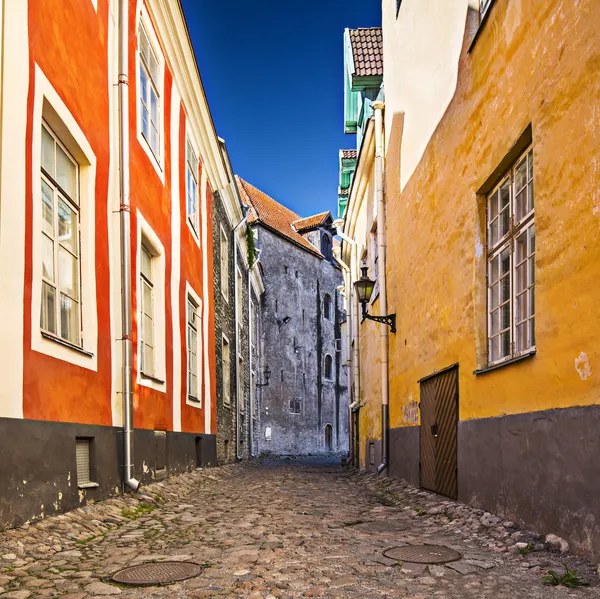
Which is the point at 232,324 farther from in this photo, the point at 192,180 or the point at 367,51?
the point at 367,51

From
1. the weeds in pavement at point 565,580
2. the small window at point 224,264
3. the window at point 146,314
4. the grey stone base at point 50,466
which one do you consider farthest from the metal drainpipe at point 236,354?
the weeds in pavement at point 565,580

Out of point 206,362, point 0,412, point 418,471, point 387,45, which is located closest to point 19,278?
point 0,412

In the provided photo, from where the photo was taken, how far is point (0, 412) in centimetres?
395

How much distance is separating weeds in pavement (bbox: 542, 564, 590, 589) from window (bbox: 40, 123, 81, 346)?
3750mm

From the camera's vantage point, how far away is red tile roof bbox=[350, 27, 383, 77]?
41.9 feet

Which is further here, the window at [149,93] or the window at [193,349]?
the window at [193,349]

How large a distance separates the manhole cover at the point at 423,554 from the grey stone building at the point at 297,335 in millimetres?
22951

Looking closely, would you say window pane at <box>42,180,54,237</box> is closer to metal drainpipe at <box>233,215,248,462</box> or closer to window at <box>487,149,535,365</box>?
window at <box>487,149,535,365</box>

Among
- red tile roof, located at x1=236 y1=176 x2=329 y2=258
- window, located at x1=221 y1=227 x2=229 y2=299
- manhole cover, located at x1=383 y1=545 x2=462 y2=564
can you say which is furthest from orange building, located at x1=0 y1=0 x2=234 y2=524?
red tile roof, located at x1=236 y1=176 x2=329 y2=258

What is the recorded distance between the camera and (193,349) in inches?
430

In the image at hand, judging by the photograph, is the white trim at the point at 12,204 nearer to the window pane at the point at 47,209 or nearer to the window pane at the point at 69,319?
the window pane at the point at 47,209

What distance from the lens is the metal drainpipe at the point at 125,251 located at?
637 cm

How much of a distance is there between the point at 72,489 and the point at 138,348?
Answer: 8.10 feet

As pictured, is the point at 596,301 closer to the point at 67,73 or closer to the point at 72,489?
the point at 72,489
